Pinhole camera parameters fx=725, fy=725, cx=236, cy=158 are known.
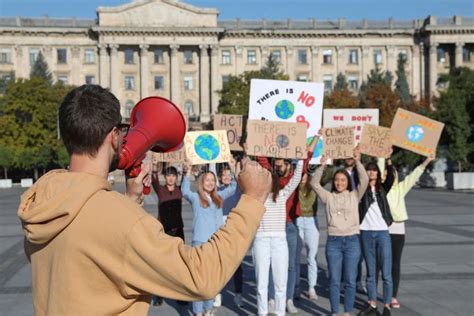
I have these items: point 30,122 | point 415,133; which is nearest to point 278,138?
point 415,133

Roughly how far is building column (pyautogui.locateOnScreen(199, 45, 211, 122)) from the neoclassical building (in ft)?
0.36

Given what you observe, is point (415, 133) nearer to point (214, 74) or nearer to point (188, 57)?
point (214, 74)

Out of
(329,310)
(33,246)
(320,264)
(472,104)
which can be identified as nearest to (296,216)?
(329,310)

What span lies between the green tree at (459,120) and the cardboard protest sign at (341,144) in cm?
2994

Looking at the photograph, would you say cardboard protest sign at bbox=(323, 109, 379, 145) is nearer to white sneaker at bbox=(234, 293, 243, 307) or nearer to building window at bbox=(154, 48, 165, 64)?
white sneaker at bbox=(234, 293, 243, 307)

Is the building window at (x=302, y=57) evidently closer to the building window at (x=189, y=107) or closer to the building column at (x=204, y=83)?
the building column at (x=204, y=83)

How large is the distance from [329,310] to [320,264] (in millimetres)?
3521

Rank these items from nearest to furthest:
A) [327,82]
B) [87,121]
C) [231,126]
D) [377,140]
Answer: [87,121]
[377,140]
[231,126]
[327,82]

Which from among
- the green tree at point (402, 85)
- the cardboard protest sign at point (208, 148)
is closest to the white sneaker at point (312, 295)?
the cardboard protest sign at point (208, 148)

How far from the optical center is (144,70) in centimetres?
8156

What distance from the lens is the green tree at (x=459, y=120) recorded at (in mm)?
37250

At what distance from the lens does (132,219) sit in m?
2.08

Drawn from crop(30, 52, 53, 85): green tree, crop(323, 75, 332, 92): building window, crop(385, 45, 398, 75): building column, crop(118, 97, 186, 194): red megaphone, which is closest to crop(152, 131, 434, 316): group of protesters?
crop(118, 97, 186, 194): red megaphone

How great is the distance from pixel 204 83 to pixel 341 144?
241 feet
